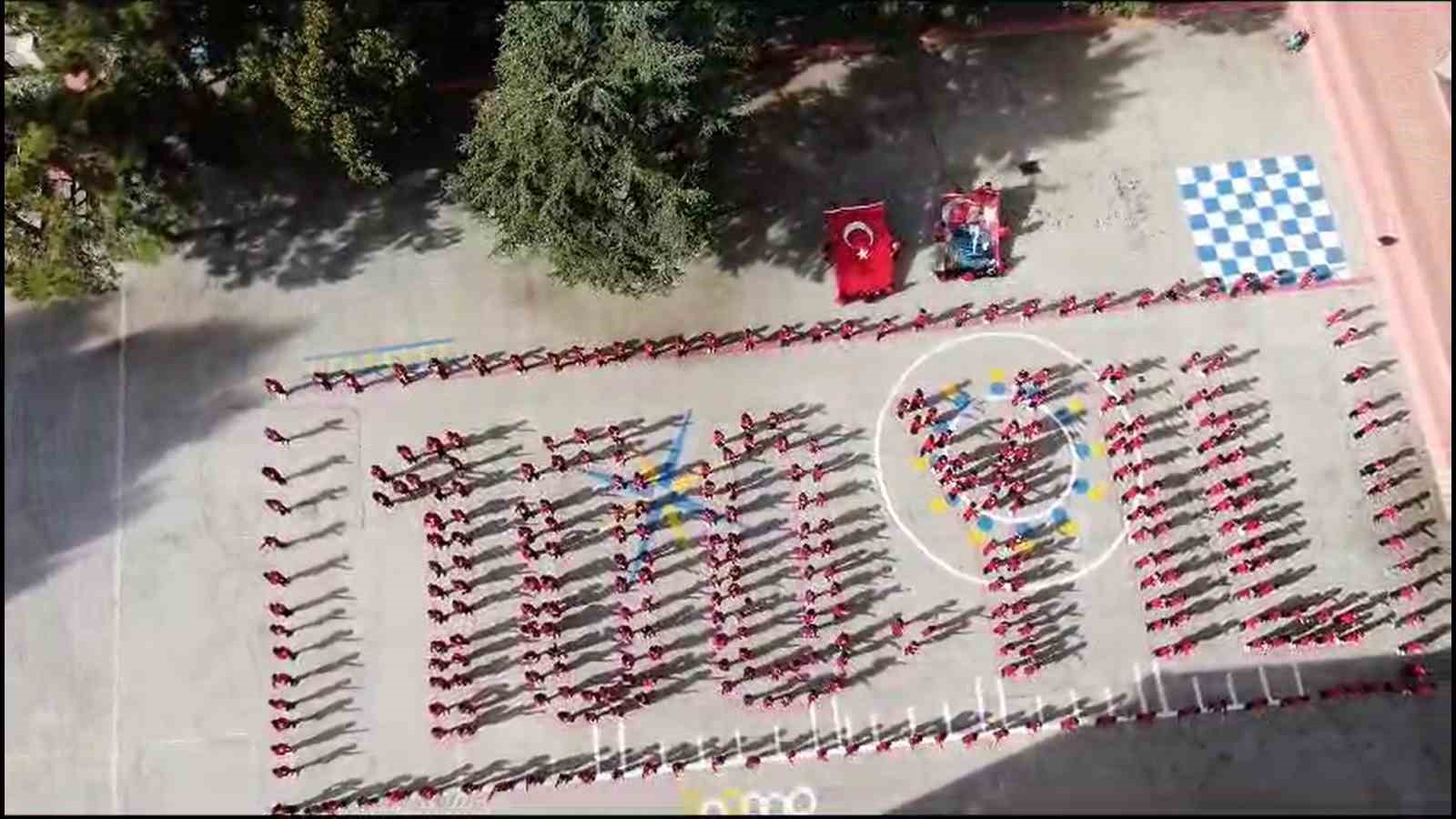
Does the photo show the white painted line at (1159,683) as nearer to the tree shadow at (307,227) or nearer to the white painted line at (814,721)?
the white painted line at (814,721)

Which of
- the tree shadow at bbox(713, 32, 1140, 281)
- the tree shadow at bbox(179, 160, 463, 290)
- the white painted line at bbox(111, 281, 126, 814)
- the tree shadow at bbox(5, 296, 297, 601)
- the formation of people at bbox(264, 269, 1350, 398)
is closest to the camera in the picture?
the white painted line at bbox(111, 281, 126, 814)

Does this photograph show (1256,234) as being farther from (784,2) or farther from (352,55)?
(352,55)

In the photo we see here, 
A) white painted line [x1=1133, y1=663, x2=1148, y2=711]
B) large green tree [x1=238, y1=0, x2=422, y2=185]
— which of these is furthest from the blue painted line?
white painted line [x1=1133, y1=663, x2=1148, y2=711]

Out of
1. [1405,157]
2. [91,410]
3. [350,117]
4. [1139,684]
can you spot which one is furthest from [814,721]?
[1405,157]

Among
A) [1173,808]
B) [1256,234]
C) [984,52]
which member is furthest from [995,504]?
[984,52]

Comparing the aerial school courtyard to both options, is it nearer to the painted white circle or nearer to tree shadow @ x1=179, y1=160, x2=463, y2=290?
the painted white circle

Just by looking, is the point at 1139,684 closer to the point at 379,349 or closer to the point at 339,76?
the point at 379,349
